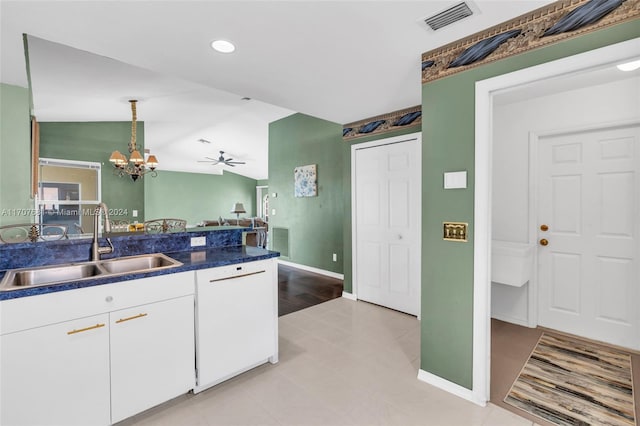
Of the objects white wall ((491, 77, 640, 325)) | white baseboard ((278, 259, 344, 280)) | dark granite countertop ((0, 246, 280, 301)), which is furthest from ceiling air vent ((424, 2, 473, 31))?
white baseboard ((278, 259, 344, 280))

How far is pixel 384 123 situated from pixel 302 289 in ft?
8.72

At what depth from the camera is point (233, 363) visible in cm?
211

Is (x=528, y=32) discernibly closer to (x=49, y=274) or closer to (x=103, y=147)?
(x=49, y=274)

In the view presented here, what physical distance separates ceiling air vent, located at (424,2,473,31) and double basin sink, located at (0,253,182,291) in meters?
2.18

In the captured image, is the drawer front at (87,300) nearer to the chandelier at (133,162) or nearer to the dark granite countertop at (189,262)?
the dark granite countertop at (189,262)

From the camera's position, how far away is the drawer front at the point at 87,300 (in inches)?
53.9

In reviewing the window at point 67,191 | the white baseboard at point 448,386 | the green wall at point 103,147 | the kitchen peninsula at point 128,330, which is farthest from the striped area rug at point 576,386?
the green wall at point 103,147

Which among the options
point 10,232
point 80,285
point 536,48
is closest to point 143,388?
point 80,285

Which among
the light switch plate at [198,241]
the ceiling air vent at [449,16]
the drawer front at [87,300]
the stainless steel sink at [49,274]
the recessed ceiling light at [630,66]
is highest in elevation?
the ceiling air vent at [449,16]

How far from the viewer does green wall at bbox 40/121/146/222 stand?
A: 4.88 meters

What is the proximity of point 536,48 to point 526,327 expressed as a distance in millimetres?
2709

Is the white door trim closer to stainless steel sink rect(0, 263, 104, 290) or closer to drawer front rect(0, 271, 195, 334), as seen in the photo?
drawer front rect(0, 271, 195, 334)

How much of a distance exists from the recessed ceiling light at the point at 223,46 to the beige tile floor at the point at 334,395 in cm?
238

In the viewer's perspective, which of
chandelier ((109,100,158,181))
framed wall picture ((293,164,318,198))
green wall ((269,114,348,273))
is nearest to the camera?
chandelier ((109,100,158,181))
